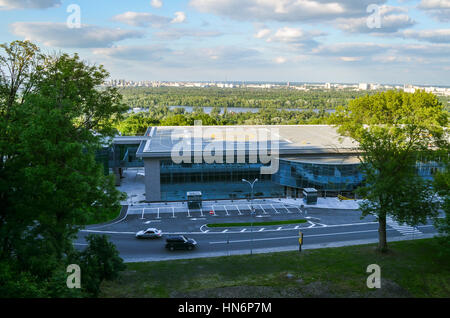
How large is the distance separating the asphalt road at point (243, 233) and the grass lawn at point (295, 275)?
10.2 feet

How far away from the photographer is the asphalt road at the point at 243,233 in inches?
1227

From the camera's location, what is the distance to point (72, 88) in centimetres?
2312

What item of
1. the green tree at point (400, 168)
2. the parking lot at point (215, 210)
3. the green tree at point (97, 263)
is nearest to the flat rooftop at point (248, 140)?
the parking lot at point (215, 210)

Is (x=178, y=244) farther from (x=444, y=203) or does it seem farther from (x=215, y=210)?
(x=444, y=203)

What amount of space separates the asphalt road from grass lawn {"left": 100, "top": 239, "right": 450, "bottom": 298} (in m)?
3.12

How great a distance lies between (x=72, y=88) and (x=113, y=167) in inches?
1298

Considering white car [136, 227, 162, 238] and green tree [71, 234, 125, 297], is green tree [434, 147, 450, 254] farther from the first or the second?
white car [136, 227, 162, 238]

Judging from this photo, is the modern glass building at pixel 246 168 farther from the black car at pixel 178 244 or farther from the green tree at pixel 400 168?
the green tree at pixel 400 168

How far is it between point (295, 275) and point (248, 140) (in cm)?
3287

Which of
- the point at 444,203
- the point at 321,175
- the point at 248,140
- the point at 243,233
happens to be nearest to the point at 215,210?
the point at 243,233

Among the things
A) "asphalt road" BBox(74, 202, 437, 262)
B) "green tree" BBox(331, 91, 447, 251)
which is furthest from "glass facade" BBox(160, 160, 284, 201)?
"green tree" BBox(331, 91, 447, 251)

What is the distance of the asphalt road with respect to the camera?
102 feet

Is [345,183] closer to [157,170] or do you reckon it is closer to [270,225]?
[270,225]
